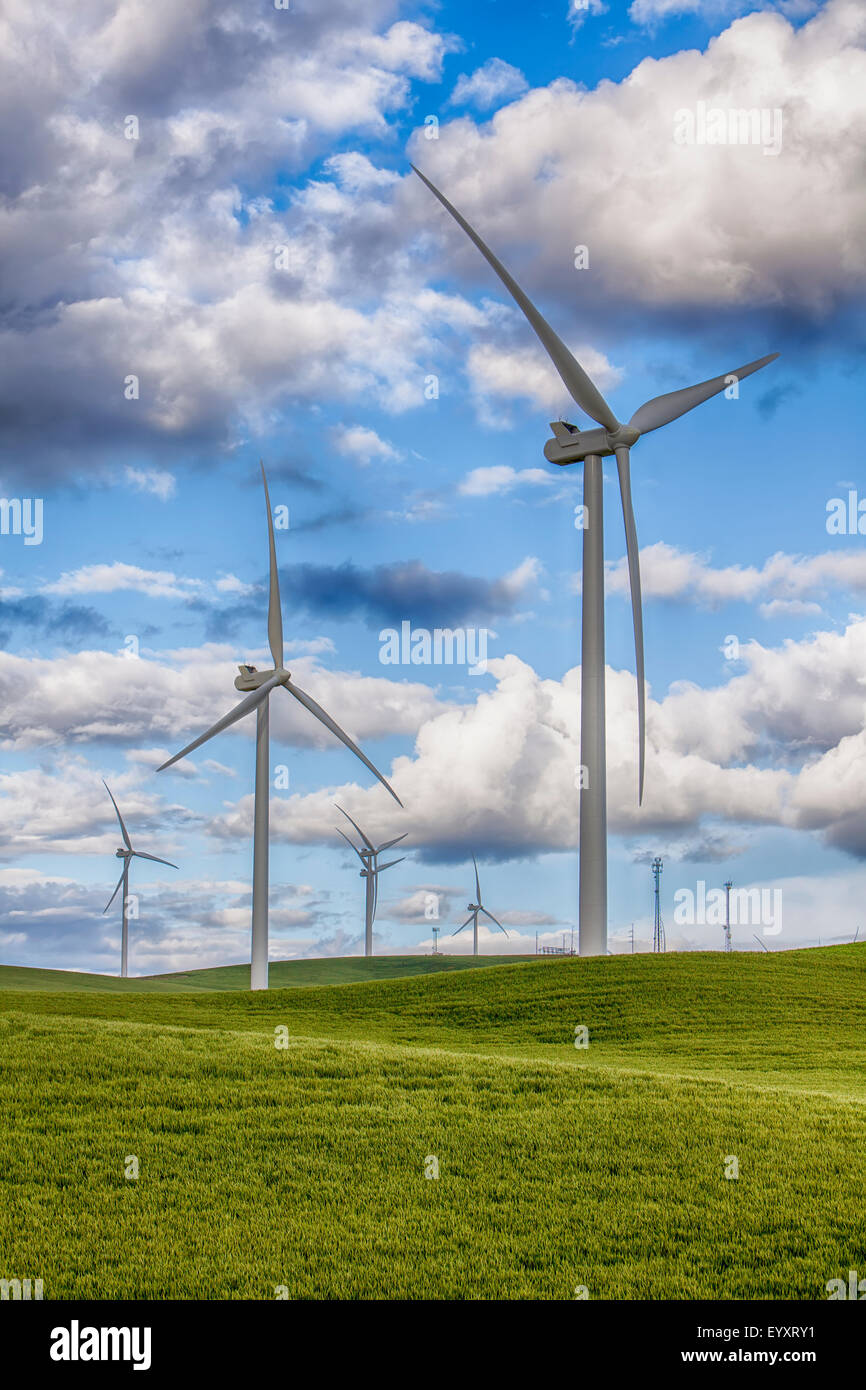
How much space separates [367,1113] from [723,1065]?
12983mm

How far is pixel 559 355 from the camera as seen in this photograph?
144ft

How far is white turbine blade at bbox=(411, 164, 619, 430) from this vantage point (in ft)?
135

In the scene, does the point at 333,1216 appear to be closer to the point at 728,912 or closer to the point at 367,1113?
the point at 367,1113

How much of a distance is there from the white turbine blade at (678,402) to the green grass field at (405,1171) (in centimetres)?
2833

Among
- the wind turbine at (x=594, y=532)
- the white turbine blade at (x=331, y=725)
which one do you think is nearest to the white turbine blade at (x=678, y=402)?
the wind turbine at (x=594, y=532)

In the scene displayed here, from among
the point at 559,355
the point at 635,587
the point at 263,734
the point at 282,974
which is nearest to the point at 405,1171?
the point at 635,587

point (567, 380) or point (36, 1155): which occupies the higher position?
point (567, 380)

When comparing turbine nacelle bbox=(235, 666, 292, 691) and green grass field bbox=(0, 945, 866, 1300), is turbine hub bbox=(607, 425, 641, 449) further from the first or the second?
green grass field bbox=(0, 945, 866, 1300)

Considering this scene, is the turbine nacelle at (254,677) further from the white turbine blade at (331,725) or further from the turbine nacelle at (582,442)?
the turbine nacelle at (582,442)

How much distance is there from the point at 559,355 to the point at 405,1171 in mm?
35459

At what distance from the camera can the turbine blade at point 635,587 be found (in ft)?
124
